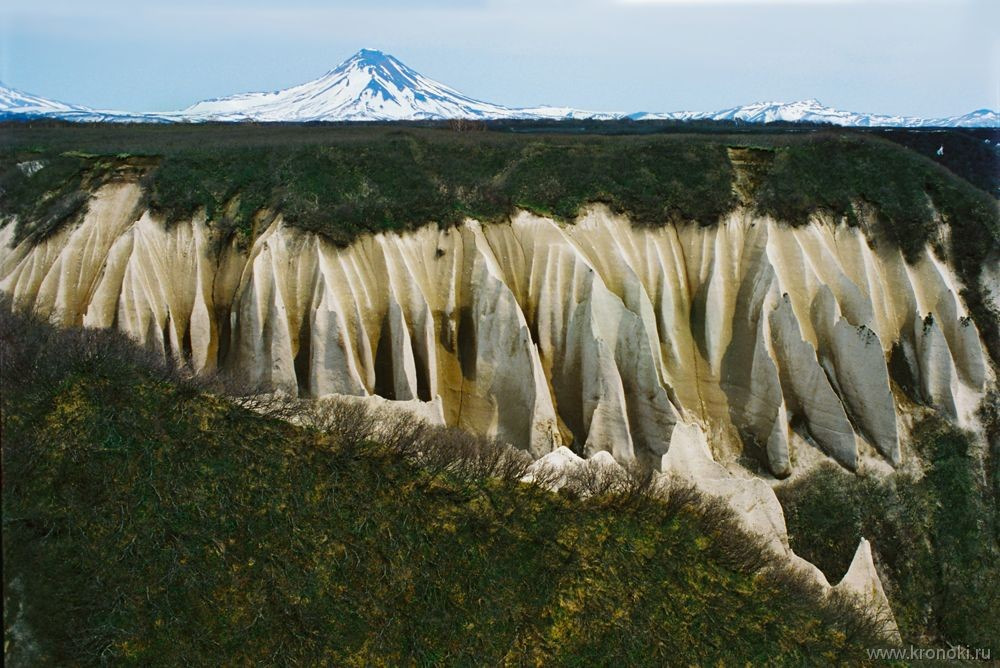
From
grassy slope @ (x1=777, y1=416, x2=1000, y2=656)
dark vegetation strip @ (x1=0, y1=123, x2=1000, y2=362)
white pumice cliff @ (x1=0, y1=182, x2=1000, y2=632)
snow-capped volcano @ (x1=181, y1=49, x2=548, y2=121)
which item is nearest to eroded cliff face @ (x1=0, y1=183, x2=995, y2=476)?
white pumice cliff @ (x1=0, y1=182, x2=1000, y2=632)

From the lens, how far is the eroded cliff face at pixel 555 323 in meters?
24.7

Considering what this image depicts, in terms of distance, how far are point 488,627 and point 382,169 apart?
2099cm

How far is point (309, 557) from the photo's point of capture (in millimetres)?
12273

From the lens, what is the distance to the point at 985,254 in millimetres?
28609

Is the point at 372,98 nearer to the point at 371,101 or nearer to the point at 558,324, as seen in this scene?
the point at 371,101

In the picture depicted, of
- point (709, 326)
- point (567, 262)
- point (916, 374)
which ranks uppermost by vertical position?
point (567, 262)

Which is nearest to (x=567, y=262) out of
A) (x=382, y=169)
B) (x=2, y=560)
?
(x=382, y=169)

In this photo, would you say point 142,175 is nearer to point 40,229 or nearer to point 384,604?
point 40,229

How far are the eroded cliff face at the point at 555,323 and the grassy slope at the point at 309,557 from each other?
10.2 metres

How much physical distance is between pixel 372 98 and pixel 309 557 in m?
55.9

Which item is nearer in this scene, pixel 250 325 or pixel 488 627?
pixel 488 627

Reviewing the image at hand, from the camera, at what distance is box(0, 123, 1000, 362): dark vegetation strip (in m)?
27.3

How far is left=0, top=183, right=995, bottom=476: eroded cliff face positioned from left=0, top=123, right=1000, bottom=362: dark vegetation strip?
0.98m

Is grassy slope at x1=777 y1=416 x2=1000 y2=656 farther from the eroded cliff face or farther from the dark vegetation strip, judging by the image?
the dark vegetation strip
